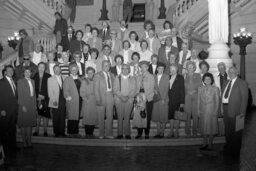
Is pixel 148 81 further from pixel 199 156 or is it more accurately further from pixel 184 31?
pixel 184 31

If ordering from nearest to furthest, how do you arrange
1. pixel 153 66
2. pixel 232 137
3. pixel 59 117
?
pixel 232 137, pixel 59 117, pixel 153 66

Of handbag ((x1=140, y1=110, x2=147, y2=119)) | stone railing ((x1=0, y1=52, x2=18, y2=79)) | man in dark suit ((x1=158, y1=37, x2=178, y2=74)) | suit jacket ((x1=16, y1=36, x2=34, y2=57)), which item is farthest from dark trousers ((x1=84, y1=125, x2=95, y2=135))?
stone railing ((x1=0, y1=52, x2=18, y2=79))

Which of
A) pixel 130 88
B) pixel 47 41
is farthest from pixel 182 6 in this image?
pixel 130 88

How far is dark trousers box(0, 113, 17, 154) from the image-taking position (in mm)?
7001

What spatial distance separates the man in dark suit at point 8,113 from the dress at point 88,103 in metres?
1.47

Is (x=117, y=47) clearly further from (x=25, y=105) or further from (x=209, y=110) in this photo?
(x=209, y=110)

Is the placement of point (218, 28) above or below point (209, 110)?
above

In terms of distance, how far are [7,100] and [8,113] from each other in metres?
0.26

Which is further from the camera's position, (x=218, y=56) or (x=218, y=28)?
(x=218, y=28)

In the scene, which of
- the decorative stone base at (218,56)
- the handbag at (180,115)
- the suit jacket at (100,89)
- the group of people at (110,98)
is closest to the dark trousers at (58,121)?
the group of people at (110,98)

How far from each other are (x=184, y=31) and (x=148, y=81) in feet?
11.1

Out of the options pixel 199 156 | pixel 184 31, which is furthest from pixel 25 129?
pixel 184 31

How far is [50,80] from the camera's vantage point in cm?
788

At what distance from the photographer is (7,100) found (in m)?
7.09
